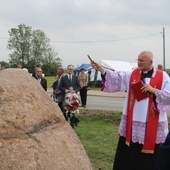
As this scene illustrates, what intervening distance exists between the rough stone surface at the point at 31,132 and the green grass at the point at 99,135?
1912 millimetres

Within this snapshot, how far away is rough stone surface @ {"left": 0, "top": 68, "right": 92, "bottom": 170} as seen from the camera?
11.2ft

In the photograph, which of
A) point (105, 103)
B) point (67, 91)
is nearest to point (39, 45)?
point (105, 103)

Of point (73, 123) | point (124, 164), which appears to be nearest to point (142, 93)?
point (124, 164)

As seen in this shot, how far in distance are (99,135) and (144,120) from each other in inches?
123

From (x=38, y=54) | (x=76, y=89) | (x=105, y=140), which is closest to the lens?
(x=105, y=140)

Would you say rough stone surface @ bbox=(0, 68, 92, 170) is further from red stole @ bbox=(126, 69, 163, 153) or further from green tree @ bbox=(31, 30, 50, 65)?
green tree @ bbox=(31, 30, 50, 65)

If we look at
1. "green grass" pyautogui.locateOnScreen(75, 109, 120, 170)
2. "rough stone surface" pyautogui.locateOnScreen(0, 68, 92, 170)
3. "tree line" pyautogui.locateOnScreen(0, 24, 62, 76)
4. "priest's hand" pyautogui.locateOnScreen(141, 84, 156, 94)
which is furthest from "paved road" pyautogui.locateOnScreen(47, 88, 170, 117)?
"tree line" pyautogui.locateOnScreen(0, 24, 62, 76)

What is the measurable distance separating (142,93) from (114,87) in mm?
507

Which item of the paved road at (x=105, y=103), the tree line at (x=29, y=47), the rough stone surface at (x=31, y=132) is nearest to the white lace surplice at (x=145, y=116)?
→ the rough stone surface at (x=31, y=132)

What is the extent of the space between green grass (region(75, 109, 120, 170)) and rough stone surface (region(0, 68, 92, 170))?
191cm

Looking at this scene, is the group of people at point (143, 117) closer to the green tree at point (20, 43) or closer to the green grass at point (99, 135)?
the green grass at point (99, 135)

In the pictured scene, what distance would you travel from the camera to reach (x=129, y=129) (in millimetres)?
4949

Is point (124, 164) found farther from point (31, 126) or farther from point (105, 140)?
point (105, 140)

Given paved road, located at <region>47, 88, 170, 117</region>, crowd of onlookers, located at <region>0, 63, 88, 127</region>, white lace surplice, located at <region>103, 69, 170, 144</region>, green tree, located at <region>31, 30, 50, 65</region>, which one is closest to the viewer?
white lace surplice, located at <region>103, 69, 170, 144</region>
